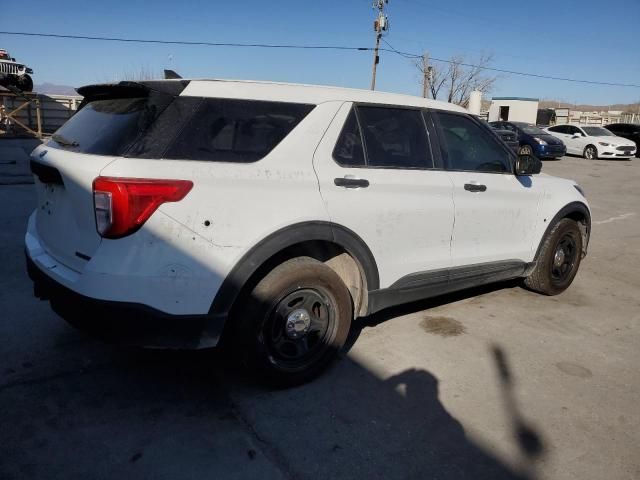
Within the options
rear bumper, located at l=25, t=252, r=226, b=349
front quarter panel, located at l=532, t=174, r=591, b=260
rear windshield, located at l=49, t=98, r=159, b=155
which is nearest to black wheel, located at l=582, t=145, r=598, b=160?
front quarter panel, located at l=532, t=174, r=591, b=260

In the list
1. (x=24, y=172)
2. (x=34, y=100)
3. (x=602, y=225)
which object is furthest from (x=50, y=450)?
(x=34, y=100)

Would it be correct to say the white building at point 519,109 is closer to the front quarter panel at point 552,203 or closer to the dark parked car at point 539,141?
the dark parked car at point 539,141

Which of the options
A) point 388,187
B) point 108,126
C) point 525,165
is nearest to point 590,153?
point 525,165

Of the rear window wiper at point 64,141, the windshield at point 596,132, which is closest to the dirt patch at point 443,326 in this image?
the rear window wiper at point 64,141

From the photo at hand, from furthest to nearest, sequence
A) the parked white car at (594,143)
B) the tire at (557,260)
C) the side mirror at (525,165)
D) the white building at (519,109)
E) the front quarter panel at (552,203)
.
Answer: the white building at (519,109)
the parked white car at (594,143)
the tire at (557,260)
the front quarter panel at (552,203)
the side mirror at (525,165)

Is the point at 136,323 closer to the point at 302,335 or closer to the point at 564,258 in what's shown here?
the point at 302,335

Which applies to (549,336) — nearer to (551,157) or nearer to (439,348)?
(439,348)

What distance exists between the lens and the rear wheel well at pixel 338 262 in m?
3.09

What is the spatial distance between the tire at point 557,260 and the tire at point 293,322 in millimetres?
2382

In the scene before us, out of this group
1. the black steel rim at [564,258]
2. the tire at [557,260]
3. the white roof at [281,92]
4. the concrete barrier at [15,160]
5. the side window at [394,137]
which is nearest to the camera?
the white roof at [281,92]

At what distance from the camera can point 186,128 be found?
2.71 m

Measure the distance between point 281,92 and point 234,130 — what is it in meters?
0.42

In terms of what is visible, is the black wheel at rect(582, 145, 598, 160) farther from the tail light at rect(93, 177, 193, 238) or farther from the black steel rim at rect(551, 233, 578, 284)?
the tail light at rect(93, 177, 193, 238)

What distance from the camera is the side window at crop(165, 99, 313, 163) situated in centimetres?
270
